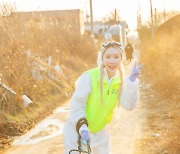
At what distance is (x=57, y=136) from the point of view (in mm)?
7637

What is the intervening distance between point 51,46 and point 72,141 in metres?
13.5

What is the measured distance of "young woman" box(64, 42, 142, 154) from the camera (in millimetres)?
3264

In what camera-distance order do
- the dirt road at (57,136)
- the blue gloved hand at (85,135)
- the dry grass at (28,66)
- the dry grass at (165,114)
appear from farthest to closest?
the dry grass at (28,66)
the dirt road at (57,136)
the dry grass at (165,114)
the blue gloved hand at (85,135)

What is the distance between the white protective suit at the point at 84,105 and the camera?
3.26 m

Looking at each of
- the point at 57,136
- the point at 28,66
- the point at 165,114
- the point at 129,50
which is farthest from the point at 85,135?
the point at 129,50

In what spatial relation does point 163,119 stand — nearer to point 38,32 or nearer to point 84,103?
point 84,103

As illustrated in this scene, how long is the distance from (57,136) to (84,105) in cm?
443

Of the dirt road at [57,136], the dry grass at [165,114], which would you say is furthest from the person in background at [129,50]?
the dirt road at [57,136]

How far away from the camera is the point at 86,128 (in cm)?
321

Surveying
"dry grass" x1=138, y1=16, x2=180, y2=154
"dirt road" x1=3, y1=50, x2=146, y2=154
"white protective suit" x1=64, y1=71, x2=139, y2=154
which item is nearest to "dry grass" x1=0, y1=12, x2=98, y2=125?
"dirt road" x1=3, y1=50, x2=146, y2=154

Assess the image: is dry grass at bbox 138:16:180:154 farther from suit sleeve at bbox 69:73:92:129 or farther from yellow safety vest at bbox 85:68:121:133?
suit sleeve at bbox 69:73:92:129

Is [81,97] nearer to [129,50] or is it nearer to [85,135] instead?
[85,135]

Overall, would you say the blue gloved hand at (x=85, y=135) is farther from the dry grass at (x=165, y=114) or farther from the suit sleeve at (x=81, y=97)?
the dry grass at (x=165, y=114)

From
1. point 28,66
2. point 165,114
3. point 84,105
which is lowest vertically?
point 165,114
